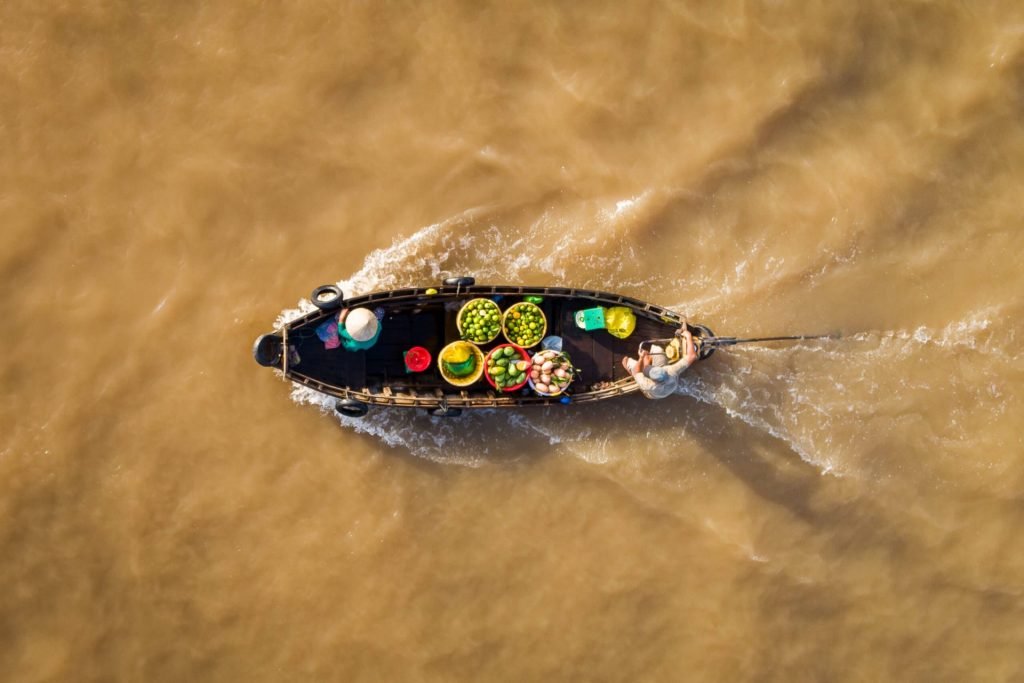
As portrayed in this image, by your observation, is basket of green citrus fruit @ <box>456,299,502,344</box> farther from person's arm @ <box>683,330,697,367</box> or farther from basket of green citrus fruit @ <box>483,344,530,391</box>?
person's arm @ <box>683,330,697,367</box>

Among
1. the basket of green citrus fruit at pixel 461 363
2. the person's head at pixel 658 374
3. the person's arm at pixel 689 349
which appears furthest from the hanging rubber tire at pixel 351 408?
the person's arm at pixel 689 349

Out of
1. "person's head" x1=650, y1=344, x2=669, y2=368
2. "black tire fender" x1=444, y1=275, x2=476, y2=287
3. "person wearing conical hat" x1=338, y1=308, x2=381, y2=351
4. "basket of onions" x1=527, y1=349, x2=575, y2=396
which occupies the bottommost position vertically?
"person's head" x1=650, y1=344, x2=669, y2=368

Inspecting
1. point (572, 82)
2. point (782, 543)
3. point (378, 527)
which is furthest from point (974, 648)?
point (572, 82)

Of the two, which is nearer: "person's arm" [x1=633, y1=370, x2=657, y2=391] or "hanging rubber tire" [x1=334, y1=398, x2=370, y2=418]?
"person's arm" [x1=633, y1=370, x2=657, y2=391]

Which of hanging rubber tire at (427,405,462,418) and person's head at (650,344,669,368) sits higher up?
hanging rubber tire at (427,405,462,418)

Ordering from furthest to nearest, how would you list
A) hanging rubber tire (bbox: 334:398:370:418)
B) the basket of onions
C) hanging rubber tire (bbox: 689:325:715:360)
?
hanging rubber tire (bbox: 334:398:370:418)
hanging rubber tire (bbox: 689:325:715:360)
the basket of onions

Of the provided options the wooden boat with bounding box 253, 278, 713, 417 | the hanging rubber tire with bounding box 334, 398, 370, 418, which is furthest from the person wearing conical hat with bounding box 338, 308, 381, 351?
the hanging rubber tire with bounding box 334, 398, 370, 418

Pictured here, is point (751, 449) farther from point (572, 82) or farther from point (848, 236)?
point (572, 82)
